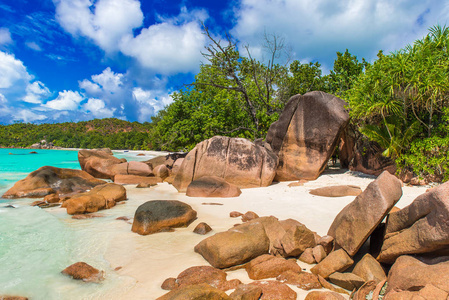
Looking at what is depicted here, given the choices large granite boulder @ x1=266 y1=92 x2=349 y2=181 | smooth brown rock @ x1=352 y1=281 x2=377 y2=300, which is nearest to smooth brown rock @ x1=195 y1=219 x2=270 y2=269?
smooth brown rock @ x1=352 y1=281 x2=377 y2=300

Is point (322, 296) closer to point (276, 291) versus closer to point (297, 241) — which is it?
point (276, 291)

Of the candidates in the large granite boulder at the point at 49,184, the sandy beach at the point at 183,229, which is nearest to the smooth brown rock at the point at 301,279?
the sandy beach at the point at 183,229

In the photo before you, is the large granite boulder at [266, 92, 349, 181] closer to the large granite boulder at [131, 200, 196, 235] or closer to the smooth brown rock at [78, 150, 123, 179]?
the large granite boulder at [131, 200, 196, 235]

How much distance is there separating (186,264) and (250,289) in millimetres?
1467

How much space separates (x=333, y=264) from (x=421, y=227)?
120 cm

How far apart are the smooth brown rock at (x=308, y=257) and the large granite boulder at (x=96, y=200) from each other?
6.25 m

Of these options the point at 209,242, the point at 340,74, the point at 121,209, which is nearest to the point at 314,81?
the point at 340,74

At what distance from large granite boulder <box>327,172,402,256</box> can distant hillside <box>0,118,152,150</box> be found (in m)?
57.6

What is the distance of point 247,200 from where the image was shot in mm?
8695

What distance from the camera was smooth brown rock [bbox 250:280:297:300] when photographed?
3172mm

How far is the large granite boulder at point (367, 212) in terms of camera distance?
11.7ft

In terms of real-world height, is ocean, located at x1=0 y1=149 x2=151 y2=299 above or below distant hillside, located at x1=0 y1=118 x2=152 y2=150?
below

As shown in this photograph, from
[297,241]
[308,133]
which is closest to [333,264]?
[297,241]

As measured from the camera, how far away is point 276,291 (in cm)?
326
